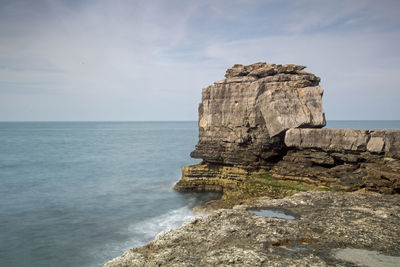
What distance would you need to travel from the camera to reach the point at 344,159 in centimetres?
2041

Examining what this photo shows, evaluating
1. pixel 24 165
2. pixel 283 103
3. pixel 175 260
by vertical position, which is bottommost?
pixel 24 165

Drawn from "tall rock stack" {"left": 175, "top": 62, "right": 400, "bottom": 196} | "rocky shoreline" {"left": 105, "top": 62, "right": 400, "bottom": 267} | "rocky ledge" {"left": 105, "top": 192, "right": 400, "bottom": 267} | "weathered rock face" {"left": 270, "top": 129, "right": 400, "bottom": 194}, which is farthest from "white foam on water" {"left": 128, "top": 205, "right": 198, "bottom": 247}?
"rocky ledge" {"left": 105, "top": 192, "right": 400, "bottom": 267}

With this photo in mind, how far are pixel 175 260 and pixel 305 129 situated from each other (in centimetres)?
1868

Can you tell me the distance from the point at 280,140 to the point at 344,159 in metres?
5.93

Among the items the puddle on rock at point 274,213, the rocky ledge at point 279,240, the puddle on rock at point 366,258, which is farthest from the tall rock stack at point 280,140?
the puddle on rock at point 366,258

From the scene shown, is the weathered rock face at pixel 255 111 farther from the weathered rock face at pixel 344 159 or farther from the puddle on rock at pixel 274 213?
the puddle on rock at pixel 274 213

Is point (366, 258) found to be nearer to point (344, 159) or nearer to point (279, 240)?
point (279, 240)

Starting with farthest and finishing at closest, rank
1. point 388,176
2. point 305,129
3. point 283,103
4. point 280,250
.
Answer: point 283,103
point 305,129
point 388,176
point 280,250

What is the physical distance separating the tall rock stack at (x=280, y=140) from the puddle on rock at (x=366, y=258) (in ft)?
35.4

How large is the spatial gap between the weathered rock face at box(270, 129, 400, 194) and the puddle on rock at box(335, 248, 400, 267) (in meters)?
10.7

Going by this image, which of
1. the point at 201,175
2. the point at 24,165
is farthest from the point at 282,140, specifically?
the point at 24,165

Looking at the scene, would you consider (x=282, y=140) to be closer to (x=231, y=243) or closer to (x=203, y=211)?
(x=203, y=211)

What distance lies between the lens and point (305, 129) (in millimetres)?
22797

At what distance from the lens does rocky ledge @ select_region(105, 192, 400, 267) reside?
6699mm
